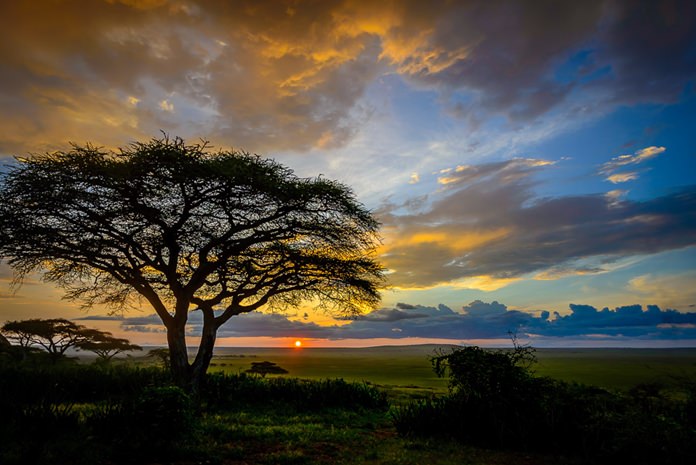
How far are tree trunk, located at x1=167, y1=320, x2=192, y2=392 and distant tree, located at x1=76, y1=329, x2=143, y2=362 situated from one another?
1676 inches

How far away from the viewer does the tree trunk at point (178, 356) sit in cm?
2011

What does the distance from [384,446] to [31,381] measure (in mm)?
15059

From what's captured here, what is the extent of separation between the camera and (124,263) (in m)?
22.1

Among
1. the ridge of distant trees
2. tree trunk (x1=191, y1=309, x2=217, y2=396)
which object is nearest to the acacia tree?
tree trunk (x1=191, y1=309, x2=217, y2=396)

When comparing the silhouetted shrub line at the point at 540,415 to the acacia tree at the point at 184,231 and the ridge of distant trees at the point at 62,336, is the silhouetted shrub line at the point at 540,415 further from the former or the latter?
the ridge of distant trees at the point at 62,336

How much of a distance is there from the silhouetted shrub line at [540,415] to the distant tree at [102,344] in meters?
53.6

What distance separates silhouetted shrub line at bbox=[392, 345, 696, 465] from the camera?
1125 centimetres

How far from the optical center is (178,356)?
67.0ft

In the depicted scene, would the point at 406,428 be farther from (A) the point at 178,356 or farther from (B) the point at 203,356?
(A) the point at 178,356

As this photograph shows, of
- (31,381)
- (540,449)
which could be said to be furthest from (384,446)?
(31,381)

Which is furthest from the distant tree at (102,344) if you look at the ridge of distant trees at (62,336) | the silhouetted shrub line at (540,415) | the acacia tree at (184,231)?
the silhouetted shrub line at (540,415)

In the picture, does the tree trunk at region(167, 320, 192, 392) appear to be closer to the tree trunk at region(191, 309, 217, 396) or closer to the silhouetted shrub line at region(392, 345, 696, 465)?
the tree trunk at region(191, 309, 217, 396)

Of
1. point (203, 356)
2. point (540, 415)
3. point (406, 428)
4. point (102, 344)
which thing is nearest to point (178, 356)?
point (203, 356)

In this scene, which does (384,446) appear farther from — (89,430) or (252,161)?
(252,161)
